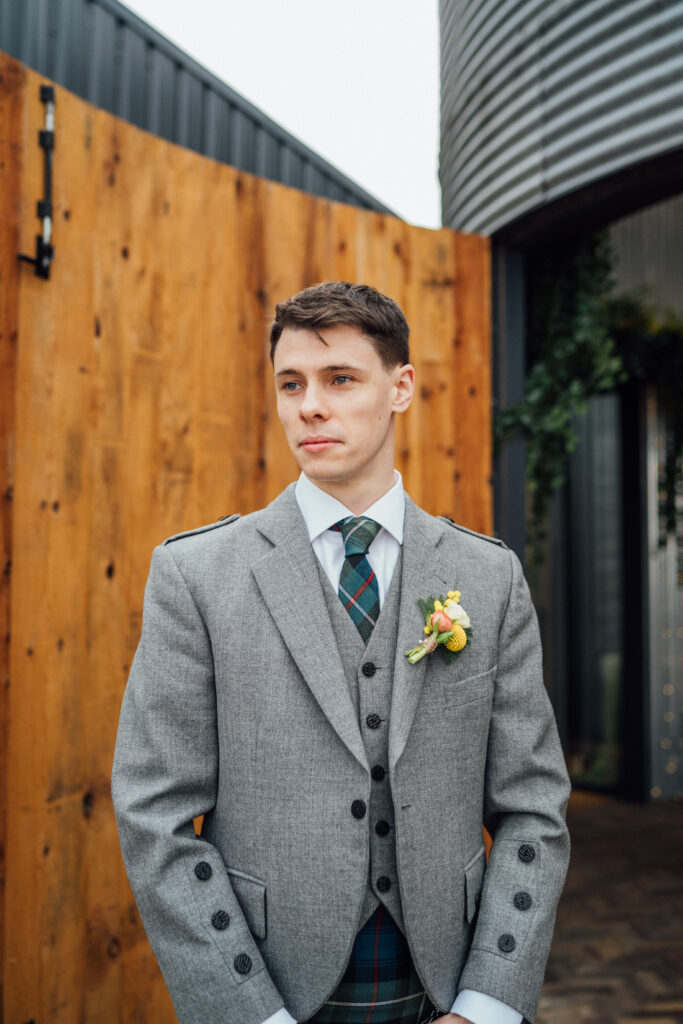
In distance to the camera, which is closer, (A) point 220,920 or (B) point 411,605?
(A) point 220,920

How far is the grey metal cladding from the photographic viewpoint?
2.78m

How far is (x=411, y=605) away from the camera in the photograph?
1.35 meters

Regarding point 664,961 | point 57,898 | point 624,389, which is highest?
point 624,389

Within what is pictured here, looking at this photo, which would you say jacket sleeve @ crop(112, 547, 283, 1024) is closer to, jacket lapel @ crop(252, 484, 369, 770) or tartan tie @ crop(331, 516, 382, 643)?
jacket lapel @ crop(252, 484, 369, 770)

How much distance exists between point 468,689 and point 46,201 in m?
1.72

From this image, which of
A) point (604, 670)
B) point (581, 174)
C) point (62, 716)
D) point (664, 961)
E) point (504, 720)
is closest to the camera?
point (504, 720)

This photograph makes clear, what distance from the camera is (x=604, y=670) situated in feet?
20.3

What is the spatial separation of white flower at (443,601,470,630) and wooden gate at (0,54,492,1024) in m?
1.26

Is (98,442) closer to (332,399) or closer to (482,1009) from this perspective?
(332,399)

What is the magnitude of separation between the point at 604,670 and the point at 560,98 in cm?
442

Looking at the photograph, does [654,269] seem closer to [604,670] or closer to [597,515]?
[597,515]

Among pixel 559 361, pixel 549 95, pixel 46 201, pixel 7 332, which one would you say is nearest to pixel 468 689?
pixel 7 332

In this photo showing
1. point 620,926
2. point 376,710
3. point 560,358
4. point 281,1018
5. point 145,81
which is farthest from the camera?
point 620,926

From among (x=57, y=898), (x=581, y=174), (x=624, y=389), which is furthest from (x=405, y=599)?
(x=624, y=389)
